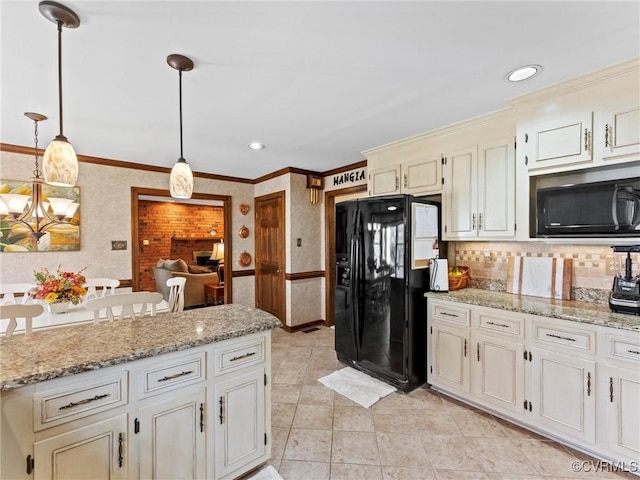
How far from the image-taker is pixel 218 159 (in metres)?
3.88

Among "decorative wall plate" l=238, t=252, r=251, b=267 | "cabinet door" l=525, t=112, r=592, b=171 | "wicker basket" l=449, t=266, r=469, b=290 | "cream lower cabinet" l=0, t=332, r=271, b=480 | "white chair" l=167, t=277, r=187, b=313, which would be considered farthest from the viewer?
"decorative wall plate" l=238, t=252, r=251, b=267

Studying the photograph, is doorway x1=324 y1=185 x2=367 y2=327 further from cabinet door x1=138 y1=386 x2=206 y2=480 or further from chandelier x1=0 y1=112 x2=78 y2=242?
cabinet door x1=138 y1=386 x2=206 y2=480

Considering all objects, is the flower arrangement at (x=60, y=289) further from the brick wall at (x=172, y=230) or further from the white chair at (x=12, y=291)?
the brick wall at (x=172, y=230)

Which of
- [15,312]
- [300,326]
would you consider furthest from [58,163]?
[300,326]

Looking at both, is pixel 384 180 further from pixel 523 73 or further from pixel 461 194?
pixel 523 73

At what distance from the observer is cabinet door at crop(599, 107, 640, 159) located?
180cm

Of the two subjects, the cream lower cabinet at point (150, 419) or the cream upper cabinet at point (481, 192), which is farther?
the cream upper cabinet at point (481, 192)

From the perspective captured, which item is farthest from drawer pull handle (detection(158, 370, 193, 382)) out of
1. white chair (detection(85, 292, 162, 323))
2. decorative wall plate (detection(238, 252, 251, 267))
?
decorative wall plate (detection(238, 252, 251, 267))

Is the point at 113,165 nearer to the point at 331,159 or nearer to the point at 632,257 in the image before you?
the point at 331,159

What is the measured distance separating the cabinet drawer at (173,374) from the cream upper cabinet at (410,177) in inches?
96.1

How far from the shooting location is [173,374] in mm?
1418

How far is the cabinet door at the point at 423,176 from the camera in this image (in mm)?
2867

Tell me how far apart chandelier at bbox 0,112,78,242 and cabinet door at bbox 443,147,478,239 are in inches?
136

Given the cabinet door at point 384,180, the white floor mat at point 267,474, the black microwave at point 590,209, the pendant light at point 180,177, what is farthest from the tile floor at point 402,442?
the cabinet door at point 384,180
